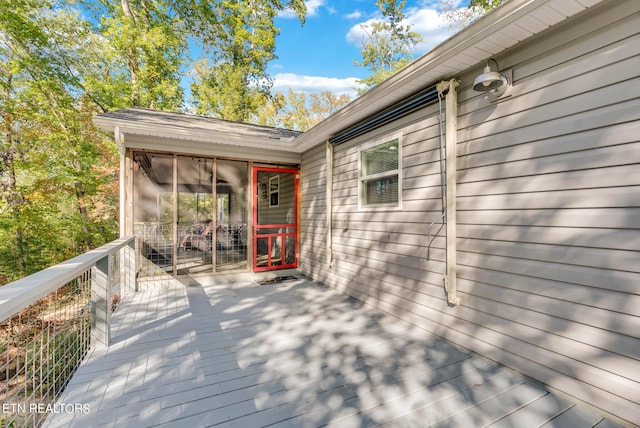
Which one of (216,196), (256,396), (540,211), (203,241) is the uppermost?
(216,196)

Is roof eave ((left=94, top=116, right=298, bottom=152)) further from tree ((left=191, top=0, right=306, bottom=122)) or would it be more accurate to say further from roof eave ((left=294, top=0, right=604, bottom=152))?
tree ((left=191, top=0, right=306, bottom=122))

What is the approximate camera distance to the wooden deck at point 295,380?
1675 mm

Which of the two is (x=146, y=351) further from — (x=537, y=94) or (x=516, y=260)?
(x=537, y=94)

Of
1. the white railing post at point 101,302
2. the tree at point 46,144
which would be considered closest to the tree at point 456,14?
the tree at point 46,144

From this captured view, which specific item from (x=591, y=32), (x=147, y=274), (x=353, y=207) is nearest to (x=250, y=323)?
(x=353, y=207)

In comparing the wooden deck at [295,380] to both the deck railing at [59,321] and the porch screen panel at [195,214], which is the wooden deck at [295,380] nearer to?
the deck railing at [59,321]

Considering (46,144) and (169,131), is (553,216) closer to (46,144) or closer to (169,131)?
(169,131)

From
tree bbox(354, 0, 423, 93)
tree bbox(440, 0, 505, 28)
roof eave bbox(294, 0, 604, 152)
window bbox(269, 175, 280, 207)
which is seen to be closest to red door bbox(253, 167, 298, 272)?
window bbox(269, 175, 280, 207)

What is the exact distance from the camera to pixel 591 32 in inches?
69.4

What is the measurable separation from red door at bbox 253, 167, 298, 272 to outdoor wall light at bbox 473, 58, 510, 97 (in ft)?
12.9

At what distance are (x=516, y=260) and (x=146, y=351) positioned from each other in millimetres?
3210

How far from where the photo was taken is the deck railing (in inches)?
43.7

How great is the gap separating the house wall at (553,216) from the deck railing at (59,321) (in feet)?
9.09

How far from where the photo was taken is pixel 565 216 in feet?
6.09
